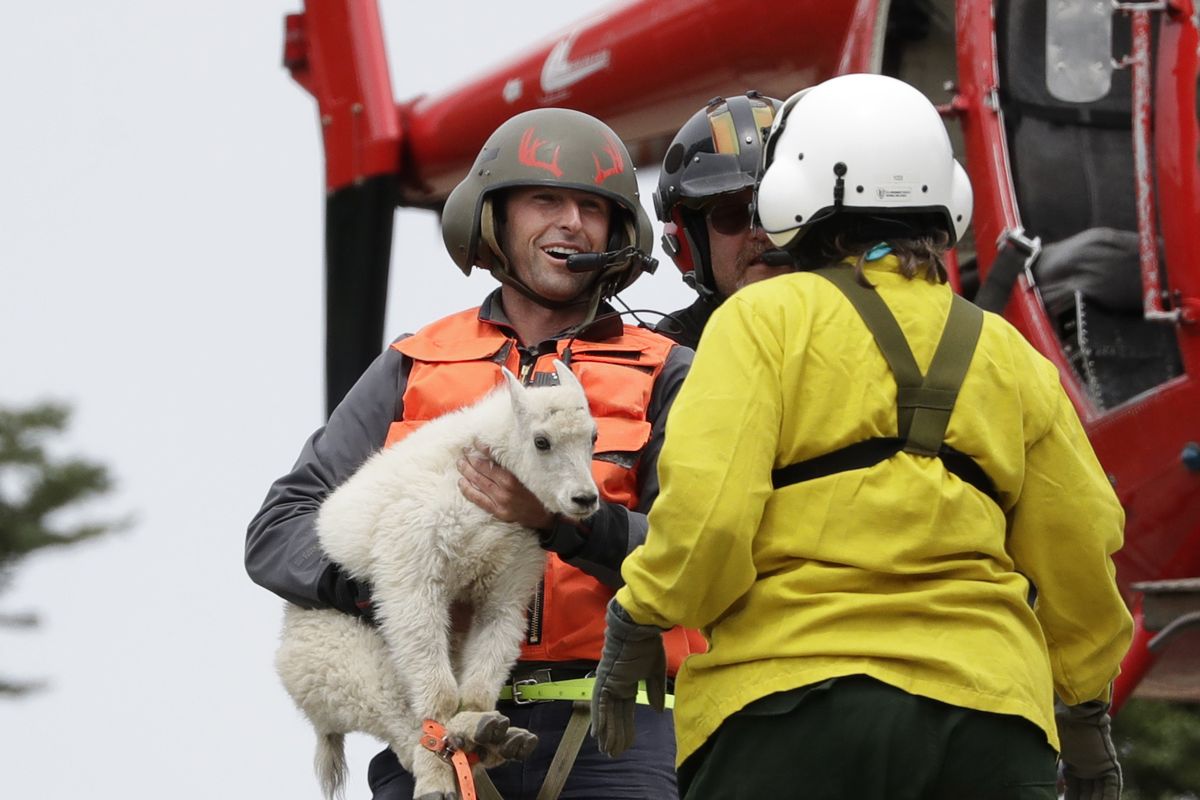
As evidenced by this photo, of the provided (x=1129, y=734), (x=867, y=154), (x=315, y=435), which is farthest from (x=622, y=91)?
(x=867, y=154)

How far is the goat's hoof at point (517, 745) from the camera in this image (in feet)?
→ 11.9

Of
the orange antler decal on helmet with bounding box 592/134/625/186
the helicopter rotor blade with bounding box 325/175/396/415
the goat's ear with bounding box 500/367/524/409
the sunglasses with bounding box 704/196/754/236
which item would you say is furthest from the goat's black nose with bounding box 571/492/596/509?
the helicopter rotor blade with bounding box 325/175/396/415

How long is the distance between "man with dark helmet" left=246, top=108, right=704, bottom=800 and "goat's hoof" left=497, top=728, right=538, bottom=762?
0.15 metres

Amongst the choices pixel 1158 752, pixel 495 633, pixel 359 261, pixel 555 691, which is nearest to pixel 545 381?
pixel 495 633

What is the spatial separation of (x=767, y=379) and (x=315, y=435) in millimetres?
1505

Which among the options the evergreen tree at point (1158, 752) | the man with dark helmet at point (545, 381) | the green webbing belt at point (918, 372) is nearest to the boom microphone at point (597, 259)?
the man with dark helmet at point (545, 381)

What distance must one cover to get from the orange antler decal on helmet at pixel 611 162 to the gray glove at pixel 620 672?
125 centimetres

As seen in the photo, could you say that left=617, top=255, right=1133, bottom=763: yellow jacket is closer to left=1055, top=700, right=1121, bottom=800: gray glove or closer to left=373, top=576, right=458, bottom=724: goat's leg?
left=1055, top=700, right=1121, bottom=800: gray glove

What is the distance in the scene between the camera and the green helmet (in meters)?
4.23

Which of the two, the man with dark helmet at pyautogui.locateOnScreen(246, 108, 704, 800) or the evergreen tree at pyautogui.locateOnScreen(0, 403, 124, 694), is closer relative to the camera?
the man with dark helmet at pyautogui.locateOnScreen(246, 108, 704, 800)

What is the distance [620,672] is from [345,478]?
1.11 m

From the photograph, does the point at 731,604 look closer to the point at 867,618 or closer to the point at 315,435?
the point at 867,618

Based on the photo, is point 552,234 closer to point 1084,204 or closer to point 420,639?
point 420,639

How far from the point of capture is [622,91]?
1228cm
